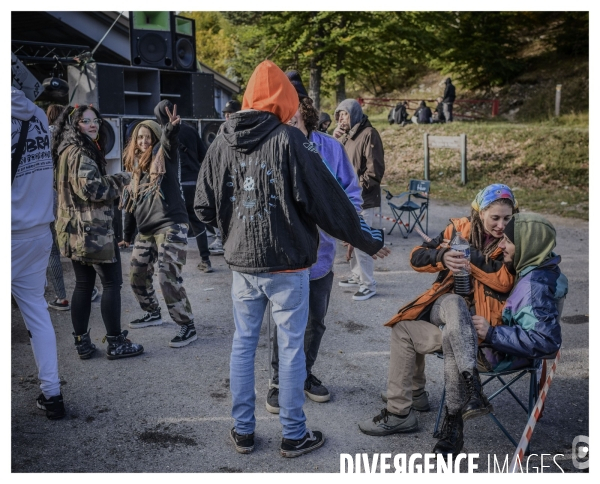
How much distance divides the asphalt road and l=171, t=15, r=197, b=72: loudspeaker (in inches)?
259

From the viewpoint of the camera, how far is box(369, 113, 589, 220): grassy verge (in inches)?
536

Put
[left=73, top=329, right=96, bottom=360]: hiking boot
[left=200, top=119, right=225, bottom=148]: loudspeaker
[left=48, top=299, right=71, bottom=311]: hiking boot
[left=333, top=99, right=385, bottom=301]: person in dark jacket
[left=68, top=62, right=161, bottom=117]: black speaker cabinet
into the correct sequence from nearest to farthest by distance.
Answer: [left=73, top=329, right=96, bottom=360]: hiking boot → [left=48, top=299, right=71, bottom=311]: hiking boot → [left=333, top=99, right=385, bottom=301]: person in dark jacket → [left=68, top=62, right=161, bottom=117]: black speaker cabinet → [left=200, top=119, right=225, bottom=148]: loudspeaker

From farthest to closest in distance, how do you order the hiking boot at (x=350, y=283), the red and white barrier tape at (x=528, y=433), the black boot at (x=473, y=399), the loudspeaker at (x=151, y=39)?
the loudspeaker at (x=151, y=39), the hiking boot at (x=350, y=283), the black boot at (x=473, y=399), the red and white barrier tape at (x=528, y=433)

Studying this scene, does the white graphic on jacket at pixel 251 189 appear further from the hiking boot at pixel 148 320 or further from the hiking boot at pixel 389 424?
the hiking boot at pixel 148 320

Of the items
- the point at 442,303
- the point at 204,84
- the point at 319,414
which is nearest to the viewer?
the point at 442,303

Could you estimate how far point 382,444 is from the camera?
352 centimetres

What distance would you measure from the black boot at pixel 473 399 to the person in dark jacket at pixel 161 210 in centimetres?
253

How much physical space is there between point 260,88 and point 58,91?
6.76 m

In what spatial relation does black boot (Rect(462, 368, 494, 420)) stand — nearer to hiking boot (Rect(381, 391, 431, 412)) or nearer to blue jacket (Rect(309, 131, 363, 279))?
hiking boot (Rect(381, 391, 431, 412))

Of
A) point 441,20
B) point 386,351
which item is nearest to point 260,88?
point 386,351

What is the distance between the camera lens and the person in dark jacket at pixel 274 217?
10.3 feet

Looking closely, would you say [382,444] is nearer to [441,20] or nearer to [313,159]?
[313,159]

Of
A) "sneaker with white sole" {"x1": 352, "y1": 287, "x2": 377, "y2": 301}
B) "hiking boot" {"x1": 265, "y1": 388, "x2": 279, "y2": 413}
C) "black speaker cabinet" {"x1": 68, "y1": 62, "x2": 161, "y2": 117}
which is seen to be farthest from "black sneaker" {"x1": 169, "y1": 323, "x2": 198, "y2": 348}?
"black speaker cabinet" {"x1": 68, "y1": 62, "x2": 161, "y2": 117}

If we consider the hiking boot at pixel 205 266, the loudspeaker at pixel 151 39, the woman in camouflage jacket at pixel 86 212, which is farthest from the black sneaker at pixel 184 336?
the loudspeaker at pixel 151 39
